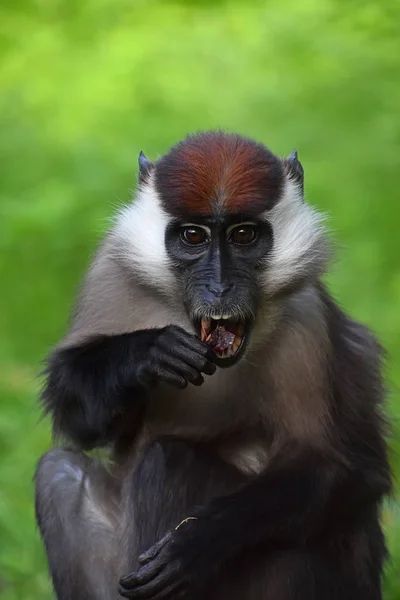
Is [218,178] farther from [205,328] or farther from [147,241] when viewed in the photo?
[205,328]

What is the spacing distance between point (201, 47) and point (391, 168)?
250 cm

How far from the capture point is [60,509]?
19.8 ft

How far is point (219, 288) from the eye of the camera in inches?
207

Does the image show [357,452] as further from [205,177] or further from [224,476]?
[205,177]

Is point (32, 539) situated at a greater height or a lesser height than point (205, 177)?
lesser

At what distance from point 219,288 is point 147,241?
1.91 feet

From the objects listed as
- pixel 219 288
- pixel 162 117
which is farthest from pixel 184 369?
pixel 162 117

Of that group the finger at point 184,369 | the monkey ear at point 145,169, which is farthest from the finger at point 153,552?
the monkey ear at point 145,169

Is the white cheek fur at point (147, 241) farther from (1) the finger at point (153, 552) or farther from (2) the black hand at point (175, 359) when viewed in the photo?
(1) the finger at point (153, 552)

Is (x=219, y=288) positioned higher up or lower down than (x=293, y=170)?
lower down

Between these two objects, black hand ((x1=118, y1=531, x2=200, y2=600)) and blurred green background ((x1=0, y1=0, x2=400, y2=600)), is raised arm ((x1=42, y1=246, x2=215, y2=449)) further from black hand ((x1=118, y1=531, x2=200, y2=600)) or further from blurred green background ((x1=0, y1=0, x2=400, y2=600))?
blurred green background ((x1=0, y1=0, x2=400, y2=600))

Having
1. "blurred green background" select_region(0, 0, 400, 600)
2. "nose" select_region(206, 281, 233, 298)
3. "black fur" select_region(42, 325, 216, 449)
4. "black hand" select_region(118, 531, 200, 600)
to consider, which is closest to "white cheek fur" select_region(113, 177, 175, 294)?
"black fur" select_region(42, 325, 216, 449)

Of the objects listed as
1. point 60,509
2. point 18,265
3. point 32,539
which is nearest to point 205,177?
point 60,509

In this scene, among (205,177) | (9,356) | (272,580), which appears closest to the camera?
(205,177)
